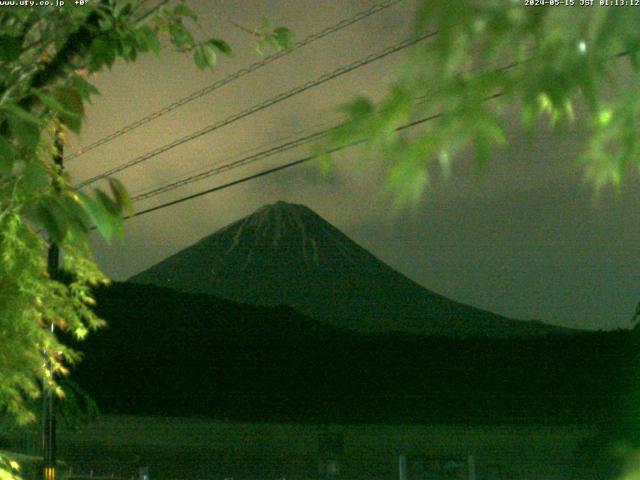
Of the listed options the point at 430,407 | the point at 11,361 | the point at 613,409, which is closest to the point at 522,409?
the point at 430,407

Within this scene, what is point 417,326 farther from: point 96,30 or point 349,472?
point 96,30

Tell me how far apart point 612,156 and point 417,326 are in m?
96.0

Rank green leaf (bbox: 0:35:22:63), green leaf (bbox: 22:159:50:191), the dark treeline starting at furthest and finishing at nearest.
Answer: the dark treeline
green leaf (bbox: 0:35:22:63)
green leaf (bbox: 22:159:50:191)

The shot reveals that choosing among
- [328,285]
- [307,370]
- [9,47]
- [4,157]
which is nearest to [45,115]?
[9,47]

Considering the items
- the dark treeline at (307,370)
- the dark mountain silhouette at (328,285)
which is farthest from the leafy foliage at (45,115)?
the dark mountain silhouette at (328,285)

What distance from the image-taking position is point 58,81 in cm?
357

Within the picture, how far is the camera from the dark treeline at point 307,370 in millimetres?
26094

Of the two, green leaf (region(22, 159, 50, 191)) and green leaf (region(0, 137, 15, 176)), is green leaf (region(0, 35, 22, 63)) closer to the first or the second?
green leaf (region(0, 137, 15, 176))

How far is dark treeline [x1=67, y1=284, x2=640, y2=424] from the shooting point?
1027 inches

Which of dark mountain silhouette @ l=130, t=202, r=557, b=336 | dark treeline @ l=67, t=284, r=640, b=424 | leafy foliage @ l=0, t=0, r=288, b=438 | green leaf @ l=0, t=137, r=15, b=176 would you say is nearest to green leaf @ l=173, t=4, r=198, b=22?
leafy foliage @ l=0, t=0, r=288, b=438

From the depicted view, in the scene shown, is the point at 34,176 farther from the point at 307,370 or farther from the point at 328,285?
the point at 328,285

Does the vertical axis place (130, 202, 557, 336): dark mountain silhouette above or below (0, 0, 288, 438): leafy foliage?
above

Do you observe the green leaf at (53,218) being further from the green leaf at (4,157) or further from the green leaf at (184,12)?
the green leaf at (184,12)

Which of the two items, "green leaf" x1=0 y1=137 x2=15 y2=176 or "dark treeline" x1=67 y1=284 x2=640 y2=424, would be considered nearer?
"green leaf" x1=0 y1=137 x2=15 y2=176
